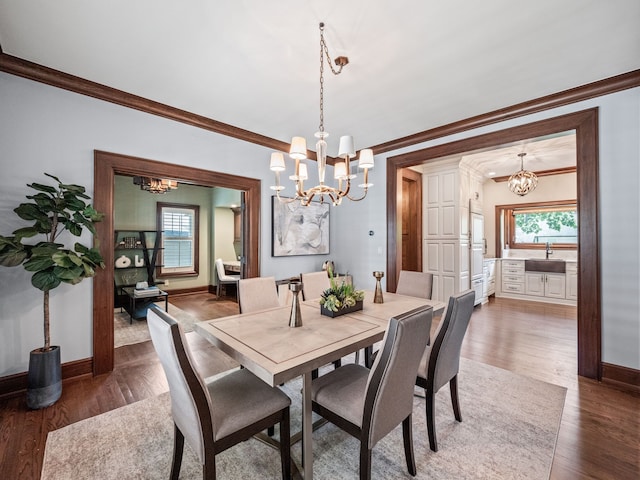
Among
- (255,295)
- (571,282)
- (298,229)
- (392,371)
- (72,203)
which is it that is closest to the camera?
(392,371)

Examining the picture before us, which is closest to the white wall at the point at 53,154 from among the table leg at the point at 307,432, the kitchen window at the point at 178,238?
the table leg at the point at 307,432

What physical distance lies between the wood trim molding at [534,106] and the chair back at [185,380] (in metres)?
3.77

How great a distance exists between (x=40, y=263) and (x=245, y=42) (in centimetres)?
224

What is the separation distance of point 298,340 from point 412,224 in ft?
14.7

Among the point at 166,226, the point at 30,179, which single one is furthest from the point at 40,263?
the point at 166,226

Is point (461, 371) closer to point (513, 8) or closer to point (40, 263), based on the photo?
point (513, 8)

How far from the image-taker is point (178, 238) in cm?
671

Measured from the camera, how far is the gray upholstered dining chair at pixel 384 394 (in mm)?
1321

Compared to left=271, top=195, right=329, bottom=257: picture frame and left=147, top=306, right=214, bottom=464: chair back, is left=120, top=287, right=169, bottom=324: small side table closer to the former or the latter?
left=271, top=195, right=329, bottom=257: picture frame

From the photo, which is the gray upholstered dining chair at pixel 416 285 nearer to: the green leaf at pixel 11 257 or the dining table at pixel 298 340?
the dining table at pixel 298 340

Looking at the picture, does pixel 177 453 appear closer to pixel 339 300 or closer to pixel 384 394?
pixel 384 394

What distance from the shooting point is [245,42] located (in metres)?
2.08

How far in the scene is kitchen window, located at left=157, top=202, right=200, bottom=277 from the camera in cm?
646

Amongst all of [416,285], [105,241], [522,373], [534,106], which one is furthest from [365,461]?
[534,106]
